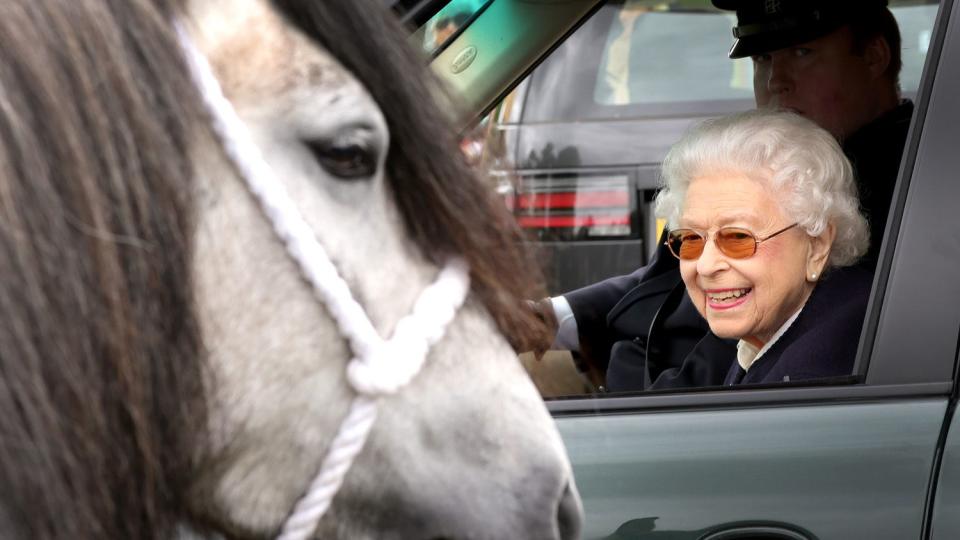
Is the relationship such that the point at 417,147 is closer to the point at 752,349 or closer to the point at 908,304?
the point at 908,304

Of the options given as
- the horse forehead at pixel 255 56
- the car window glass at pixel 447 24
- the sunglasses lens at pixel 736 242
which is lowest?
the sunglasses lens at pixel 736 242

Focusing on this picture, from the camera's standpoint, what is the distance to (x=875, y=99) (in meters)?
2.47

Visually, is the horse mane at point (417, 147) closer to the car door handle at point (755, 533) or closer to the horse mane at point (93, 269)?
the horse mane at point (93, 269)

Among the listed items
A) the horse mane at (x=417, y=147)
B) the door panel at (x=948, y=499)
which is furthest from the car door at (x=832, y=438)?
the horse mane at (x=417, y=147)

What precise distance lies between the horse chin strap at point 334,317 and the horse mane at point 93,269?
3 centimetres

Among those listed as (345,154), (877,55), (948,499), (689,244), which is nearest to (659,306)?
(689,244)

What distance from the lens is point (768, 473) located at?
167 centimetres

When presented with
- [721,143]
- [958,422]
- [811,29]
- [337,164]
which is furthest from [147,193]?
[811,29]

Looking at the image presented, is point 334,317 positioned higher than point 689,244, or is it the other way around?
point 334,317

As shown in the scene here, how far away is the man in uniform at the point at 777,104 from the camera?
234 cm

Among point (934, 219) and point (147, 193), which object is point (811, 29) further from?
point (147, 193)

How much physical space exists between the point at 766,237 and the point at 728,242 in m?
0.06

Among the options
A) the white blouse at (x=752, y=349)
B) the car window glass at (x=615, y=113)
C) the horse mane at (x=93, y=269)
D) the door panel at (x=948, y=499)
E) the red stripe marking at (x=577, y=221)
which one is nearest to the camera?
the horse mane at (x=93, y=269)

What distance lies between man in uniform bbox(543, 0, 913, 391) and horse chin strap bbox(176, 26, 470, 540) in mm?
1221
